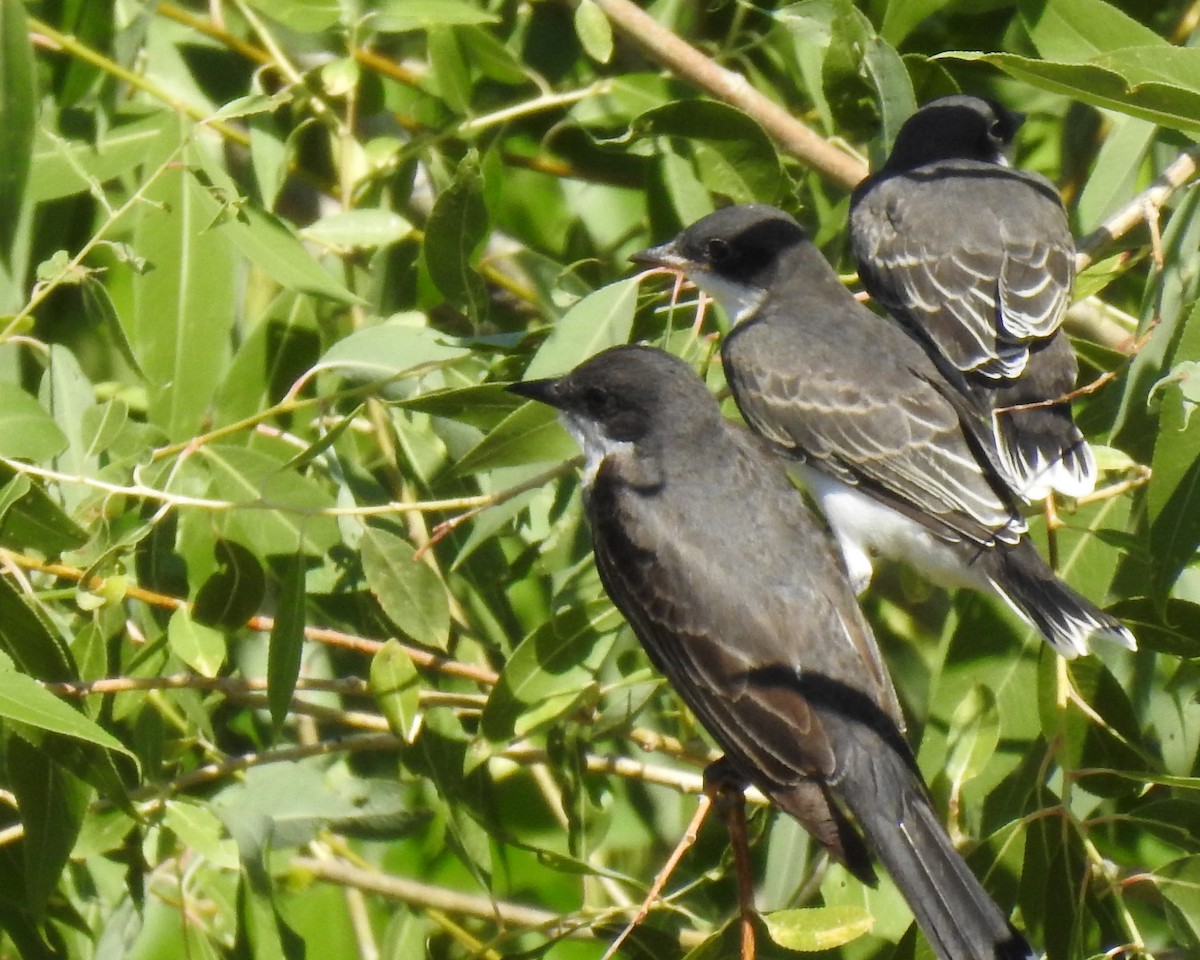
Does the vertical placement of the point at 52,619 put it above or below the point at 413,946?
above

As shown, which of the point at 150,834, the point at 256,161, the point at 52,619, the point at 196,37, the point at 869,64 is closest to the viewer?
the point at 52,619

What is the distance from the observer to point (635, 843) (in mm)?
4570

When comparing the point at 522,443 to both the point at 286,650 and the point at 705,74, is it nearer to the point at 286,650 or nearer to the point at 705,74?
the point at 286,650

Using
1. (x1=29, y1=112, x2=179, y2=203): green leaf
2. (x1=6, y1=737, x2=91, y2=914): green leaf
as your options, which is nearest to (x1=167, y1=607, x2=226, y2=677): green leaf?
(x1=6, y1=737, x2=91, y2=914): green leaf

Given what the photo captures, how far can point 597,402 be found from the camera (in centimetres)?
360

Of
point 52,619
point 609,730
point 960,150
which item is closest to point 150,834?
point 52,619

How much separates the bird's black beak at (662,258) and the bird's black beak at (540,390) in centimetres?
55

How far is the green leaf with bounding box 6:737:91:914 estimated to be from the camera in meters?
3.06

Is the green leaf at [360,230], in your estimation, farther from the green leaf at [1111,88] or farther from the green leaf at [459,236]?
the green leaf at [1111,88]

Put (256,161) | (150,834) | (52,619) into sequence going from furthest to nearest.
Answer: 1. (256,161)
2. (150,834)
3. (52,619)

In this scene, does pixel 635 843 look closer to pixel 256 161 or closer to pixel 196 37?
pixel 256 161

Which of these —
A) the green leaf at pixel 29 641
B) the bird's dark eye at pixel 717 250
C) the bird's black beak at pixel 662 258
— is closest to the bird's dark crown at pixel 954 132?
the bird's dark eye at pixel 717 250

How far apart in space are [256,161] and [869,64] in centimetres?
147

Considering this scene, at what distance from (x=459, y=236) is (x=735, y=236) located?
74 cm
